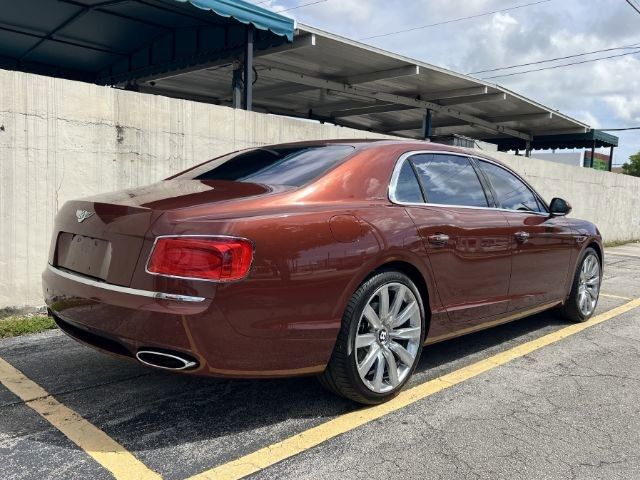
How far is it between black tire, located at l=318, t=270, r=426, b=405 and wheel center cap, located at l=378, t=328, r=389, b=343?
0.24 metres

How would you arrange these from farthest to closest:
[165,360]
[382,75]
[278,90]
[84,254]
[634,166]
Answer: [634,166] < [278,90] < [382,75] < [84,254] < [165,360]

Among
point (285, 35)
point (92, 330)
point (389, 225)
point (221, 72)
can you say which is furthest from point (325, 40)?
point (92, 330)

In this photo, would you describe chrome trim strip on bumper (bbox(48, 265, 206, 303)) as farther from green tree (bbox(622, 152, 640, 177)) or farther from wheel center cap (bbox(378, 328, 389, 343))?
green tree (bbox(622, 152, 640, 177))

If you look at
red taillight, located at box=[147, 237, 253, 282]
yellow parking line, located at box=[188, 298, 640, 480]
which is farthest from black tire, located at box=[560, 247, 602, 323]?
red taillight, located at box=[147, 237, 253, 282]

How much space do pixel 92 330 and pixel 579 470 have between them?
243 cm

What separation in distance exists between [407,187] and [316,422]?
1507 millimetres

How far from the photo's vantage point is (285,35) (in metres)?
7.55

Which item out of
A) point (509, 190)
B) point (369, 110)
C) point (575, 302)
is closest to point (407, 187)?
point (509, 190)

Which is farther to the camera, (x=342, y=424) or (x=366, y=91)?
(x=366, y=91)

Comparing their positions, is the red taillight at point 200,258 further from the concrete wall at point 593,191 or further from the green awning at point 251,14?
the concrete wall at point 593,191

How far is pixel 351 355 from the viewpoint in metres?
3.00

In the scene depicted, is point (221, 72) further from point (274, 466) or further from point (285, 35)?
point (274, 466)

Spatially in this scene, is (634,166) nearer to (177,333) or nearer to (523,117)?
(523,117)

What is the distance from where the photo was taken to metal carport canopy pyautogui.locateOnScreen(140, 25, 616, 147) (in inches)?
412
